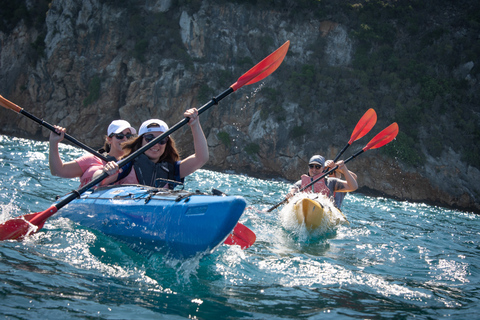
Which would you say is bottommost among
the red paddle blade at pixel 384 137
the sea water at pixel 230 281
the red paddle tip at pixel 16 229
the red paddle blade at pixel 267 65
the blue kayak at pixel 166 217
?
the sea water at pixel 230 281

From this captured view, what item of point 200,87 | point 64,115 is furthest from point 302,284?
point 64,115

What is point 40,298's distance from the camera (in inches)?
91.9

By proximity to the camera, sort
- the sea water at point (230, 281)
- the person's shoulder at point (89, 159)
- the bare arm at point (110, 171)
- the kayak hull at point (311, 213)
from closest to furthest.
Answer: the sea water at point (230, 281)
the bare arm at point (110, 171)
the person's shoulder at point (89, 159)
the kayak hull at point (311, 213)

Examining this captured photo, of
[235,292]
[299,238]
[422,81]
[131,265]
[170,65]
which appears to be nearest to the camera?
[235,292]

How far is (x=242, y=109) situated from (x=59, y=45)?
16234mm

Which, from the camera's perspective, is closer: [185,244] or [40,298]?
[40,298]

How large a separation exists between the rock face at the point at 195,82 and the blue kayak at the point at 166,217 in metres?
21.5

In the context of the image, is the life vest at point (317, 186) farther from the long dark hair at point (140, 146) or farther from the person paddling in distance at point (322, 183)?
the long dark hair at point (140, 146)

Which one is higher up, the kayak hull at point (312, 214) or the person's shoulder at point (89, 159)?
the person's shoulder at point (89, 159)

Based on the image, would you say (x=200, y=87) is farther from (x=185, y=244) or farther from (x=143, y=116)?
(x=185, y=244)

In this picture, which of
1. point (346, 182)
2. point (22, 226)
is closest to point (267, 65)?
point (346, 182)

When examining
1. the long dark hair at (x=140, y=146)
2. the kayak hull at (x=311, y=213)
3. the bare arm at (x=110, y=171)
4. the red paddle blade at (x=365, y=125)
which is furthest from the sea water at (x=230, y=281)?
the red paddle blade at (x=365, y=125)

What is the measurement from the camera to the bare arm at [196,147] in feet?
12.2

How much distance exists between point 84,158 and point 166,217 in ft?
6.32
